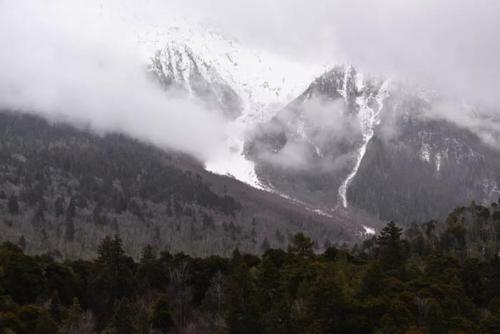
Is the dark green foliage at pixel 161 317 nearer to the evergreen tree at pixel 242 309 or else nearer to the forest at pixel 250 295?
the forest at pixel 250 295

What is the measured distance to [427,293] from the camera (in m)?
84.5

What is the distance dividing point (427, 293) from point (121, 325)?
116ft

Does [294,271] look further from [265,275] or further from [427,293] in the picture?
[427,293]

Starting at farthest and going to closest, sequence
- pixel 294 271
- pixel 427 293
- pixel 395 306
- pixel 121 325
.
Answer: pixel 294 271, pixel 427 293, pixel 395 306, pixel 121 325

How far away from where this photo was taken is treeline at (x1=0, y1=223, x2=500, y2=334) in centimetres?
7362

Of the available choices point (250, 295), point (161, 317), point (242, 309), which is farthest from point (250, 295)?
point (161, 317)

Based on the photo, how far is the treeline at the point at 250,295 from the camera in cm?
7362

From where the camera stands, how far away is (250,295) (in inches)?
3014

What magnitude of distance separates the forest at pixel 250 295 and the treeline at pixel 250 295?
0.44 feet

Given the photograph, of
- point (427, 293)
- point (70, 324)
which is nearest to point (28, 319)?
point (70, 324)

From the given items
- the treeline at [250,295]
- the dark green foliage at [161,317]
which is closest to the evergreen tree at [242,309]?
the treeline at [250,295]

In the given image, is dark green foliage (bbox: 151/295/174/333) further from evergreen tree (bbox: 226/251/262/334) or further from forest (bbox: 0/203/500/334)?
evergreen tree (bbox: 226/251/262/334)

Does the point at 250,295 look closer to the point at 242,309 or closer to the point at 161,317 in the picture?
the point at 242,309

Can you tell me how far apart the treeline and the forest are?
0.44 feet
